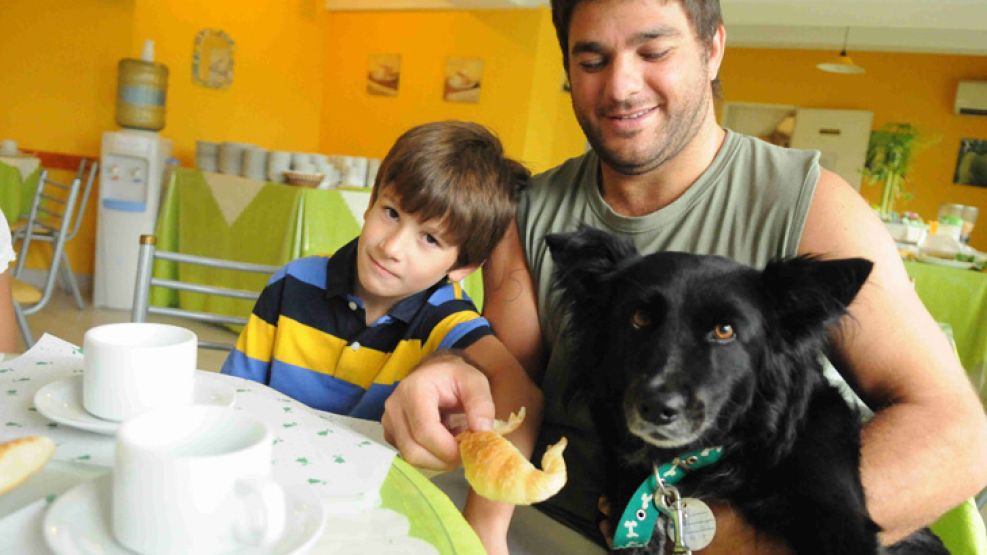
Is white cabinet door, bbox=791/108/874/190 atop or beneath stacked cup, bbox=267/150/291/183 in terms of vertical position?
atop

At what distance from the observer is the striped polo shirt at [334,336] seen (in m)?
1.38

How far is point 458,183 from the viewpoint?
130cm

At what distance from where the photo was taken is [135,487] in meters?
0.47

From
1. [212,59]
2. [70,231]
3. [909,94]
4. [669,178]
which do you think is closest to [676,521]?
[669,178]

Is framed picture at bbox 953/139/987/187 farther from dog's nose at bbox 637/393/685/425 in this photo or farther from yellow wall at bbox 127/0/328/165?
dog's nose at bbox 637/393/685/425

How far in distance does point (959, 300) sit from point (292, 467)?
2493mm

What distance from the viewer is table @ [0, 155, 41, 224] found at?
4.04 meters

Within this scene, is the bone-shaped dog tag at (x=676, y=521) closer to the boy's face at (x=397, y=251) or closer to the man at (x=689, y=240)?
the man at (x=689, y=240)

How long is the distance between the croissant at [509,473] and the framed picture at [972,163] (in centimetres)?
1041

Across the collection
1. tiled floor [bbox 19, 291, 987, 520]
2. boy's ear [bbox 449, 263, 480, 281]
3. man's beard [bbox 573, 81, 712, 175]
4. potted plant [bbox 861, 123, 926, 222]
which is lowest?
tiled floor [bbox 19, 291, 987, 520]

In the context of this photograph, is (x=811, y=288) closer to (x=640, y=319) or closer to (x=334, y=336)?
(x=640, y=319)

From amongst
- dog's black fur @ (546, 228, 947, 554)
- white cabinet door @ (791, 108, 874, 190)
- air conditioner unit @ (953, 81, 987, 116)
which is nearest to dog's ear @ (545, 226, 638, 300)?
dog's black fur @ (546, 228, 947, 554)

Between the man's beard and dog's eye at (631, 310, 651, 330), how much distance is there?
0.32 m

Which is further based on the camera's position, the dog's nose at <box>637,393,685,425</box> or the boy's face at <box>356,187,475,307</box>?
the boy's face at <box>356,187,475,307</box>
